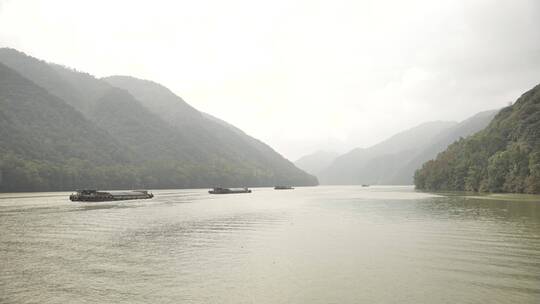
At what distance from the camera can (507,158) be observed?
15062cm

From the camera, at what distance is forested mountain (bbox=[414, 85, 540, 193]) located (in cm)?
13900

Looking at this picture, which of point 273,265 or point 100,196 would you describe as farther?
point 100,196

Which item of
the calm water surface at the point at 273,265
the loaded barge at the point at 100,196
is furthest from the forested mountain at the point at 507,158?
the loaded barge at the point at 100,196

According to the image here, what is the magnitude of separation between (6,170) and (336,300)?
179163mm

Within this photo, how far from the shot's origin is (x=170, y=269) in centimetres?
2656

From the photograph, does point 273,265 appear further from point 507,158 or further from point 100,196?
point 507,158

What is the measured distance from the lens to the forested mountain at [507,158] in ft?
456

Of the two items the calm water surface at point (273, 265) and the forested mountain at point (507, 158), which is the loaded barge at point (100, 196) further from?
the forested mountain at point (507, 158)

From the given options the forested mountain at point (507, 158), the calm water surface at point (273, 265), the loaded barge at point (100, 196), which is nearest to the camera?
the calm water surface at point (273, 265)

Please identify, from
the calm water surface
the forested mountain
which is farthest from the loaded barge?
the forested mountain

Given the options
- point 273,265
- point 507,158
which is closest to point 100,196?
point 273,265

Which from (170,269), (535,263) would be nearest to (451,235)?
(535,263)

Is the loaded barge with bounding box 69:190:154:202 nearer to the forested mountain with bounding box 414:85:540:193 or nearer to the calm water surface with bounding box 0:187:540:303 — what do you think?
the calm water surface with bounding box 0:187:540:303

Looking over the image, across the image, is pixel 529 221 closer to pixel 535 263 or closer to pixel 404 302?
pixel 535 263
